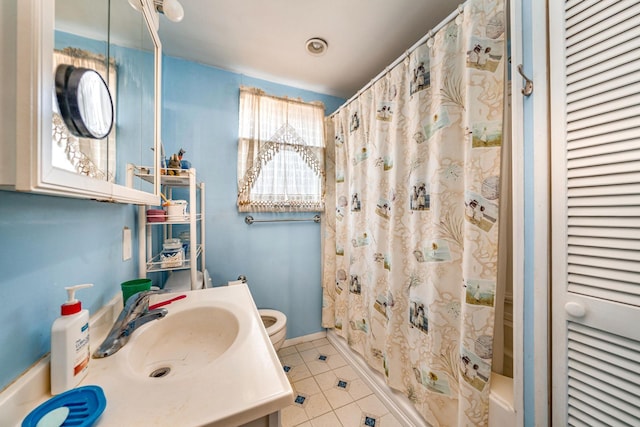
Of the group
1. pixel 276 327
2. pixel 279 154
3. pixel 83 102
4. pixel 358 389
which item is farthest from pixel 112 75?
pixel 358 389

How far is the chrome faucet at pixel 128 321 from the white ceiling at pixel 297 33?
1479 mm

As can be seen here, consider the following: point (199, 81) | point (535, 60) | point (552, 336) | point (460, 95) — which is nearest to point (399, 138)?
point (460, 95)

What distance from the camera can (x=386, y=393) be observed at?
4.46 ft

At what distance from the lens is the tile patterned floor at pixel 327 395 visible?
1.26 m

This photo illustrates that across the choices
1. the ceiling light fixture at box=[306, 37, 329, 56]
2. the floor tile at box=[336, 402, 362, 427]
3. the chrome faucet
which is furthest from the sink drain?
the ceiling light fixture at box=[306, 37, 329, 56]

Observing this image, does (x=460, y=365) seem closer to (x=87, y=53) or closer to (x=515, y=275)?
(x=515, y=275)

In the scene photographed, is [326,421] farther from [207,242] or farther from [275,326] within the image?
[207,242]

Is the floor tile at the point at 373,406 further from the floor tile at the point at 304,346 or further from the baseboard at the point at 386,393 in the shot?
the floor tile at the point at 304,346

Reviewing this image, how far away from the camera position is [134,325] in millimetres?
690

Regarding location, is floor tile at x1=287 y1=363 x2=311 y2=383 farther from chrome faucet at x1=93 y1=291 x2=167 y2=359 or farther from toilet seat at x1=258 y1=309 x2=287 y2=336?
chrome faucet at x1=93 y1=291 x2=167 y2=359

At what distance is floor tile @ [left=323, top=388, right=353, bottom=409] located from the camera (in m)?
1.37

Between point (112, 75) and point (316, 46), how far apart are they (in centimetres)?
128

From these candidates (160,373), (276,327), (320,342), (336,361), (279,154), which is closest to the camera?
(160,373)

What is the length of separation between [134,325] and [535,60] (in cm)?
148
